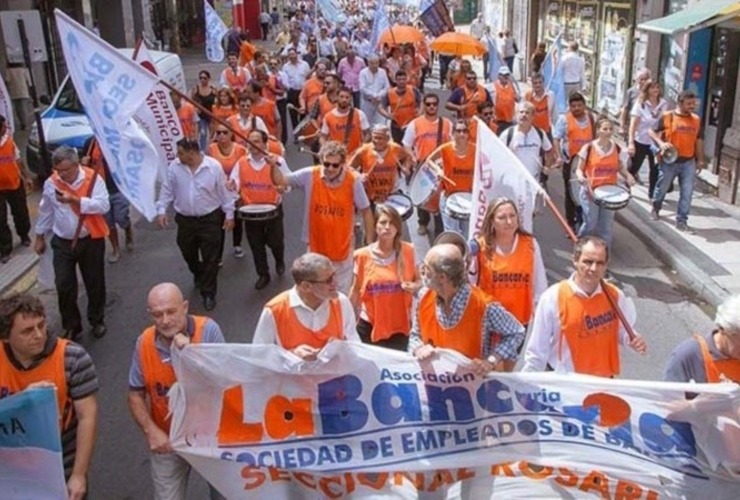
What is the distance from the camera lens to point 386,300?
548 cm

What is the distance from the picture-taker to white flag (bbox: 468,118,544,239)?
6191mm

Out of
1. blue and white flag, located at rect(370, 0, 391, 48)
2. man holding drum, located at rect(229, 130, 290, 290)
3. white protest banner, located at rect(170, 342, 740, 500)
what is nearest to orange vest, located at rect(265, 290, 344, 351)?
white protest banner, located at rect(170, 342, 740, 500)

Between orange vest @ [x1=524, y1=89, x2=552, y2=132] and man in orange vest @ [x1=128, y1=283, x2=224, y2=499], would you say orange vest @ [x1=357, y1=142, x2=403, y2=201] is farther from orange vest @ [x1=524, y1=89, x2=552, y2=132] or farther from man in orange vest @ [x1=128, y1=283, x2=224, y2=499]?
man in orange vest @ [x1=128, y1=283, x2=224, y2=499]

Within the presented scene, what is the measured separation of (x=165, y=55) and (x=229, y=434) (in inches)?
528

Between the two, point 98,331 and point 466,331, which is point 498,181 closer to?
point 466,331

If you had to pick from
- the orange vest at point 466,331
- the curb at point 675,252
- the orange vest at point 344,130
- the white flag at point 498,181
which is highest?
the white flag at point 498,181

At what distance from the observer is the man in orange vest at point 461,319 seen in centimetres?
438

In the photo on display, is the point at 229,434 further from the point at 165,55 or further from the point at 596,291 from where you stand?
the point at 165,55

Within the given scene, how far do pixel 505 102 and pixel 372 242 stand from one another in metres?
7.49

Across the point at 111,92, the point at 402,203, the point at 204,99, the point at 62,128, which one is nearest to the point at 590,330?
the point at 402,203

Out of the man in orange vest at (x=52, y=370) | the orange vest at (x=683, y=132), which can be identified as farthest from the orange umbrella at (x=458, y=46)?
the man in orange vest at (x=52, y=370)

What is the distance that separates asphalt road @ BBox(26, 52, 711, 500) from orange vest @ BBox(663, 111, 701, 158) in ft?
4.19

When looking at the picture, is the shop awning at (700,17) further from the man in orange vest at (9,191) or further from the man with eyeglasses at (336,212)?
the man in orange vest at (9,191)

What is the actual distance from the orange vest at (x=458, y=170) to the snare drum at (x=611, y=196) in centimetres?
153
